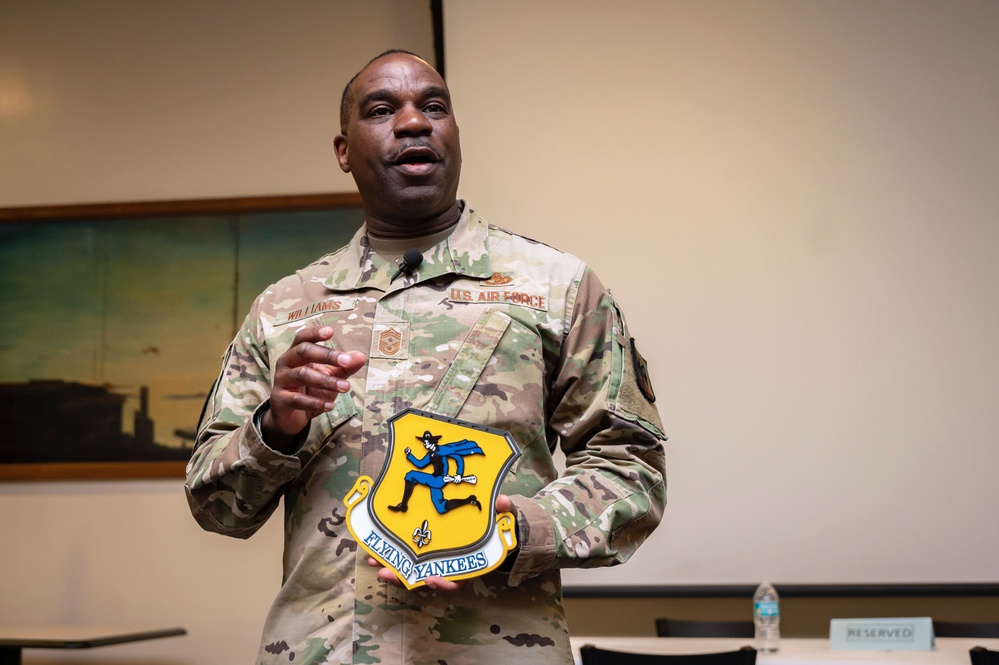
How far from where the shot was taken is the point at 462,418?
1345 millimetres

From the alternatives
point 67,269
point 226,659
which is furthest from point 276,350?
point 67,269

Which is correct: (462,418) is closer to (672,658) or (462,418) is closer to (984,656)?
(672,658)

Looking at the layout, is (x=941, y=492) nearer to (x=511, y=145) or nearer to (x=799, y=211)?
(x=799, y=211)

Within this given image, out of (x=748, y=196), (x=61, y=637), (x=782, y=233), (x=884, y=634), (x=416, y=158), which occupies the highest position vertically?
(x=748, y=196)

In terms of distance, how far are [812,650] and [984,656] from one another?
597mm

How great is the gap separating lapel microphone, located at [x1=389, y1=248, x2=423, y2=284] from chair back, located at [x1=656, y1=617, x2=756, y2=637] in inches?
97.5

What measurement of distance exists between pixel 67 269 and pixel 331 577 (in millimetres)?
3967

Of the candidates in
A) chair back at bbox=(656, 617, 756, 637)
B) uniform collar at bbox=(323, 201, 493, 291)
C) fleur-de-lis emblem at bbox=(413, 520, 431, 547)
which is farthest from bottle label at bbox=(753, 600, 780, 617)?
fleur-de-lis emblem at bbox=(413, 520, 431, 547)

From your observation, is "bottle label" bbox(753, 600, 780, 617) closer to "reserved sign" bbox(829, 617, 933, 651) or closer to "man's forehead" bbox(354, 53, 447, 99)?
"reserved sign" bbox(829, 617, 933, 651)

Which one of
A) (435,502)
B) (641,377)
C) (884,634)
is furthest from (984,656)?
(435,502)

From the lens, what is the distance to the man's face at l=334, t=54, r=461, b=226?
1.50m

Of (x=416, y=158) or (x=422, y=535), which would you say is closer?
(x=422, y=535)

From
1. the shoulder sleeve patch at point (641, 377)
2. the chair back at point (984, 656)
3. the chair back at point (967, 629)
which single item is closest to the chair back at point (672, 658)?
the chair back at point (984, 656)

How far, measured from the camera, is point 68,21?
499 cm
